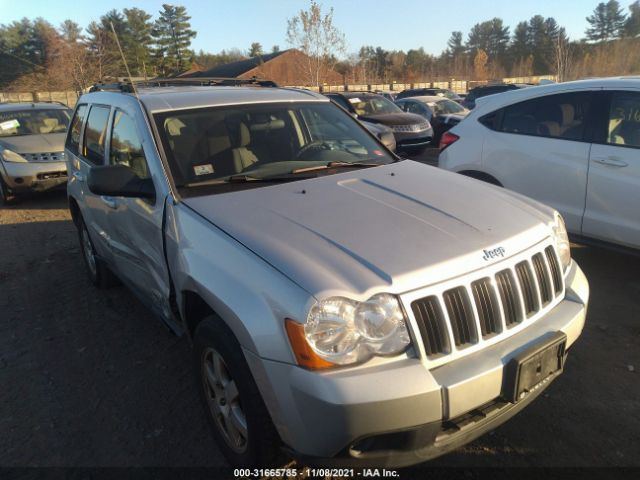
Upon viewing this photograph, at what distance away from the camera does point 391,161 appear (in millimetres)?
3570

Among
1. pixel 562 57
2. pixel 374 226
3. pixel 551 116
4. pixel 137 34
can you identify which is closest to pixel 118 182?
pixel 374 226

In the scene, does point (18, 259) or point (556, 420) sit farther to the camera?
point (18, 259)

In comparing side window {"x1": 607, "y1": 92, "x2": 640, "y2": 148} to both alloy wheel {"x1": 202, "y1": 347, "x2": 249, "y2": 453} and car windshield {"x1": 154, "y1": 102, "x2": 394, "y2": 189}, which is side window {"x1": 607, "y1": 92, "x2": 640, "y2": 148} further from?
alloy wheel {"x1": 202, "y1": 347, "x2": 249, "y2": 453}

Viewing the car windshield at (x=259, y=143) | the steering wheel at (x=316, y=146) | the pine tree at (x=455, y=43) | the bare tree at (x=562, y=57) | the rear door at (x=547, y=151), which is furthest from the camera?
the pine tree at (x=455, y=43)

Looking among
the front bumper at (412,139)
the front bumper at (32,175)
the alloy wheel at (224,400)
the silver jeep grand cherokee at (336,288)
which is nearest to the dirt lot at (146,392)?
the alloy wheel at (224,400)

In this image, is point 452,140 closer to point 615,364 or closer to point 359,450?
point 615,364

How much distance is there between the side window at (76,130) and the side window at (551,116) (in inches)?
162

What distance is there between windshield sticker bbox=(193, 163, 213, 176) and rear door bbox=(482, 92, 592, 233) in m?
3.17

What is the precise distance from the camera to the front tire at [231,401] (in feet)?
6.87

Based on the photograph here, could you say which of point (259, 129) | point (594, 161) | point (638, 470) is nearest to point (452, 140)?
point (594, 161)

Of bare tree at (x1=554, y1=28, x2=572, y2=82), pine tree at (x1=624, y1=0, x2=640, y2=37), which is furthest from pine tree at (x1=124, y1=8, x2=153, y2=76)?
pine tree at (x1=624, y1=0, x2=640, y2=37)

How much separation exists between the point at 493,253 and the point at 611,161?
2.70 meters

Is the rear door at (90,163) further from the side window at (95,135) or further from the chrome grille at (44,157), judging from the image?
the chrome grille at (44,157)

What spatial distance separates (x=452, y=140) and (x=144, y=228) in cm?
376
